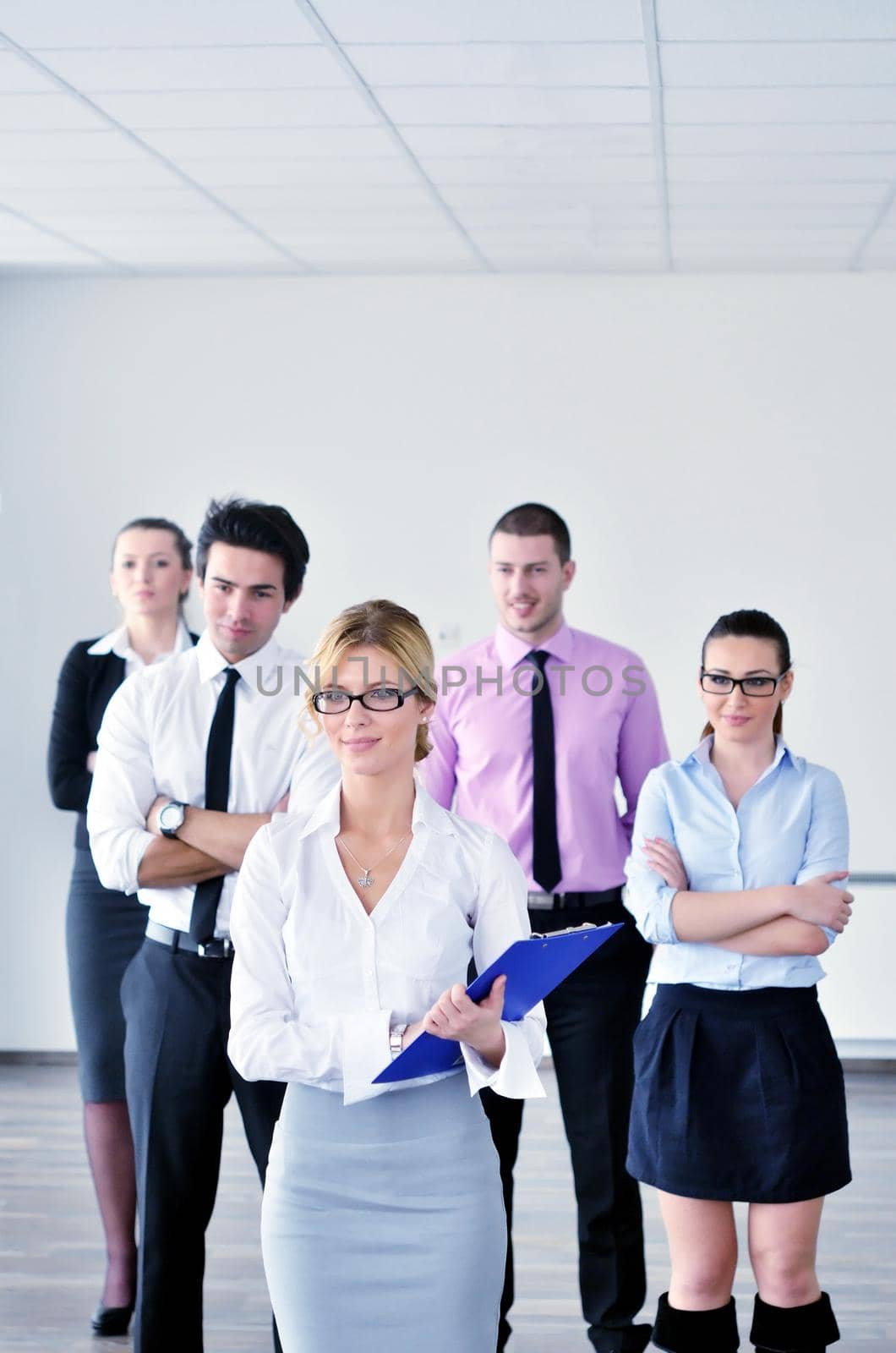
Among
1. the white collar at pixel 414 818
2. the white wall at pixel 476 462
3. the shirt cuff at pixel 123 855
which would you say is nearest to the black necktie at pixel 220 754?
the shirt cuff at pixel 123 855

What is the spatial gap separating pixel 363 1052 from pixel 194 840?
91 cm

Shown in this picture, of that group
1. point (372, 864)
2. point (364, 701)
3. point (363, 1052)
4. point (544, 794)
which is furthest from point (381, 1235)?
point (544, 794)

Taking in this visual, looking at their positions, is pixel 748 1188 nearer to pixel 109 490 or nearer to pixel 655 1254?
pixel 655 1254

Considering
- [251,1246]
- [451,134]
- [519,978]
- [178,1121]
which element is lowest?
[251,1246]

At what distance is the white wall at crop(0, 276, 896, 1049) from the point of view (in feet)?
20.8

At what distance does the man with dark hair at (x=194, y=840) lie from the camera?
2.99 metres

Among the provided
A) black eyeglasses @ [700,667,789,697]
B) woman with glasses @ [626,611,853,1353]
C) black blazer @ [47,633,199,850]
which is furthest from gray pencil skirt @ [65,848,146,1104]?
black eyeglasses @ [700,667,789,697]

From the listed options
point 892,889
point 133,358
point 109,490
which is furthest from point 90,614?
point 892,889

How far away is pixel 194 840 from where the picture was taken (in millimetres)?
2994

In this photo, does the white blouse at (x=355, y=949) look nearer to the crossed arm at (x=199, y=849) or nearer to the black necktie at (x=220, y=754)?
the crossed arm at (x=199, y=849)

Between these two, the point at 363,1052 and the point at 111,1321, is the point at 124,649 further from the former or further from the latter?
the point at 363,1052

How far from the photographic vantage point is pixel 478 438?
648 centimetres

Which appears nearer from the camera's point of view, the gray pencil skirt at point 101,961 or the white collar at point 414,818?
the white collar at point 414,818

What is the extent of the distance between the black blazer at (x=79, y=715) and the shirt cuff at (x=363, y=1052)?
2006 millimetres
